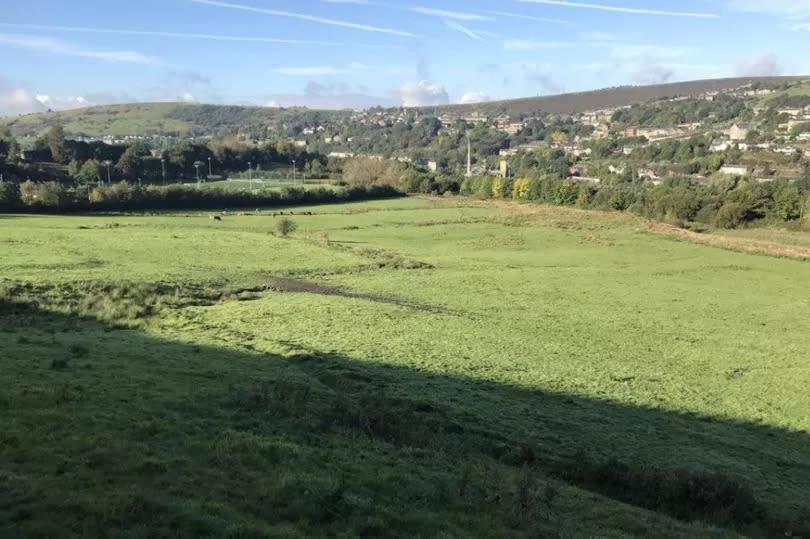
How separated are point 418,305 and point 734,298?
81.8ft

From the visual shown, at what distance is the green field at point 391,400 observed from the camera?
1105cm

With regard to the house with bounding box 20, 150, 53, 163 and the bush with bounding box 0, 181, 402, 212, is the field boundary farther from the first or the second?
the house with bounding box 20, 150, 53, 163

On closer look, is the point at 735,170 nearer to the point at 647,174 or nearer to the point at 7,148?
the point at 647,174

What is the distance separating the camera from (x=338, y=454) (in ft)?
46.2

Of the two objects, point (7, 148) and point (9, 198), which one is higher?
point (7, 148)

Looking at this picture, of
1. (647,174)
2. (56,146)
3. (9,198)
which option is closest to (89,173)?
(56,146)

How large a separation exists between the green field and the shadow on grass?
3.1 inches

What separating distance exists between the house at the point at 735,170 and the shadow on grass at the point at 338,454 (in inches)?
5747

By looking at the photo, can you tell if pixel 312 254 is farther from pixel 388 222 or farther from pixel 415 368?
pixel 415 368

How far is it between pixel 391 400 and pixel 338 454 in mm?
7040

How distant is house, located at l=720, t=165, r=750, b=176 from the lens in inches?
5910

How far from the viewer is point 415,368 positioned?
2662 cm

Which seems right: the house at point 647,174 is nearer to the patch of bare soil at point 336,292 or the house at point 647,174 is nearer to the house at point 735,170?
the house at point 735,170

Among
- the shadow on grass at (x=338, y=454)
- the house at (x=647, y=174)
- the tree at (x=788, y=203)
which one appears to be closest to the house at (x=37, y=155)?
the shadow on grass at (x=338, y=454)
